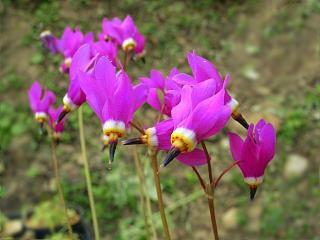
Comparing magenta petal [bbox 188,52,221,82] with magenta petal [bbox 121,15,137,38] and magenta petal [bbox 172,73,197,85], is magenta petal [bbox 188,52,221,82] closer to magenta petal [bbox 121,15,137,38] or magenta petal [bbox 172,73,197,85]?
magenta petal [bbox 172,73,197,85]

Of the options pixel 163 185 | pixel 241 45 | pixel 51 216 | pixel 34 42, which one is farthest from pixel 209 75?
pixel 34 42

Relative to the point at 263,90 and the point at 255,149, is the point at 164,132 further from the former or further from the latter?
the point at 263,90

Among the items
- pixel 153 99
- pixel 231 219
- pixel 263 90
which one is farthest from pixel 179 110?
pixel 263 90

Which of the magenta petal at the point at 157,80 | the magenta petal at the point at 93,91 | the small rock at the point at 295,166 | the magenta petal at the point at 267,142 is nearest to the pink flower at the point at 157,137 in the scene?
the magenta petal at the point at 93,91

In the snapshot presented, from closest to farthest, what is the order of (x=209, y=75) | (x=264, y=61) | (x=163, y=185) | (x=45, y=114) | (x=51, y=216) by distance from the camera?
(x=209, y=75)
(x=45, y=114)
(x=51, y=216)
(x=163, y=185)
(x=264, y=61)

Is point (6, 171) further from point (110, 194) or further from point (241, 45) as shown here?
point (241, 45)

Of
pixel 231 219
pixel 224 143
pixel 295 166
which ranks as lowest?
pixel 231 219

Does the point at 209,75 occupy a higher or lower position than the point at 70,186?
higher
